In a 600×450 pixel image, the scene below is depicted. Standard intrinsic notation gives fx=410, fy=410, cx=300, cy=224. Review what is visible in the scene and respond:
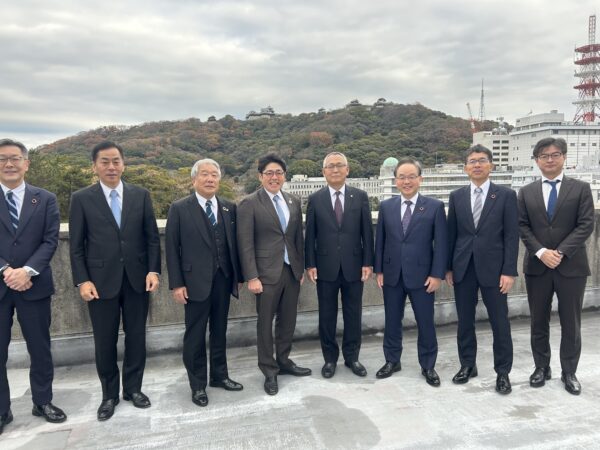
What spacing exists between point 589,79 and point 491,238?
471 feet

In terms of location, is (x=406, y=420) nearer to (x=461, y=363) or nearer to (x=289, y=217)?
(x=461, y=363)

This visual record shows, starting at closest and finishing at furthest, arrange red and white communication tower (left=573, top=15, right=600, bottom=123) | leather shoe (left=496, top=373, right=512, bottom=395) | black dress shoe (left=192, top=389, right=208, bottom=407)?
black dress shoe (left=192, top=389, right=208, bottom=407), leather shoe (left=496, top=373, right=512, bottom=395), red and white communication tower (left=573, top=15, right=600, bottom=123)

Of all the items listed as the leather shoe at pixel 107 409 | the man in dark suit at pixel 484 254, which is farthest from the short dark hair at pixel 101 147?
the man in dark suit at pixel 484 254

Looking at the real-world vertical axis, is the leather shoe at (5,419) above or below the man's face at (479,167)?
below

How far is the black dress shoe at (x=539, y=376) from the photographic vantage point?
3.26m

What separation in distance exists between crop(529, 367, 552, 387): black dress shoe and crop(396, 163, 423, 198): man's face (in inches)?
69.0

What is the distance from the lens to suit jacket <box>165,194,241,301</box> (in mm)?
3137

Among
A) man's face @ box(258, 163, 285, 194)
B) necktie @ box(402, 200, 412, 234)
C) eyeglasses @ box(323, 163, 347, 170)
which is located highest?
eyeglasses @ box(323, 163, 347, 170)

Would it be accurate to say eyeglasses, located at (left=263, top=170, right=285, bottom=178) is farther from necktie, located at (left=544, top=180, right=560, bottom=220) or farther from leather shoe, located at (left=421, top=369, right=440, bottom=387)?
necktie, located at (left=544, top=180, right=560, bottom=220)

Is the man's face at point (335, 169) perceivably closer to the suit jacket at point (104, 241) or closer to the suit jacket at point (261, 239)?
the suit jacket at point (261, 239)

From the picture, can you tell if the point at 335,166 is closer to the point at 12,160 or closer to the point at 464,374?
the point at 464,374

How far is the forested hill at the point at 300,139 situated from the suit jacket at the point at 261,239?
5808cm

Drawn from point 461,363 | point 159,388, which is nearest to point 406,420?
point 461,363

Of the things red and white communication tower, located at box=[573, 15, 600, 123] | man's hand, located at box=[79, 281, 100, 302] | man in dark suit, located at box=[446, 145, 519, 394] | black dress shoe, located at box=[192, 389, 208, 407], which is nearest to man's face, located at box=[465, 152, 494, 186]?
man in dark suit, located at box=[446, 145, 519, 394]
